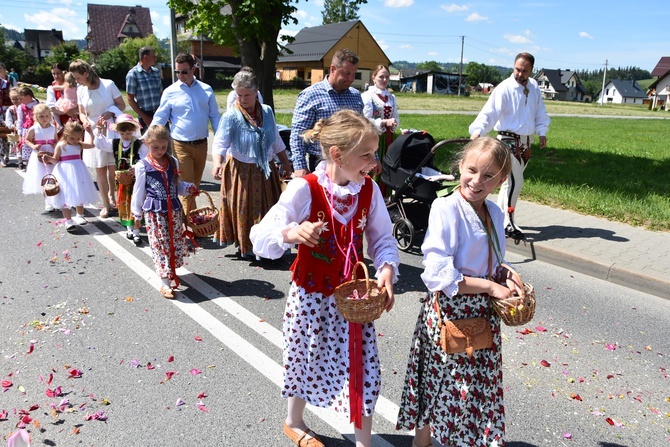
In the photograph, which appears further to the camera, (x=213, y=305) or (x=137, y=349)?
(x=213, y=305)

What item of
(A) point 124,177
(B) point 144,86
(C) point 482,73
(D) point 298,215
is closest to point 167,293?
(A) point 124,177

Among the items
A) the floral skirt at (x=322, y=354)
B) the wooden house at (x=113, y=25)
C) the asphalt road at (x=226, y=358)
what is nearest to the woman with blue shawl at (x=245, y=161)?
the asphalt road at (x=226, y=358)

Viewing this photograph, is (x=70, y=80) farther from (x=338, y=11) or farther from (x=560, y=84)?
(x=560, y=84)

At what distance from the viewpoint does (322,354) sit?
9.74ft

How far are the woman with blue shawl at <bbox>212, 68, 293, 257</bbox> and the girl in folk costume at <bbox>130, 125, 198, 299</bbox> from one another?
73 cm

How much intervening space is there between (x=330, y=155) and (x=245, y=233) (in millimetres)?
3729

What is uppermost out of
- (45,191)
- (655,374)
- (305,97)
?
(305,97)

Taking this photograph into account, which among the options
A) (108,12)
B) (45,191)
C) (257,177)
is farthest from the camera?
(108,12)

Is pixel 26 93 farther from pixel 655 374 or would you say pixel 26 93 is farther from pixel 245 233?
pixel 655 374

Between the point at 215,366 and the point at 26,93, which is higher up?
the point at 26,93

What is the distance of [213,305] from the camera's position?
526 centimetres

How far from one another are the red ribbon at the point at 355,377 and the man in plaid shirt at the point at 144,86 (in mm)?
7076

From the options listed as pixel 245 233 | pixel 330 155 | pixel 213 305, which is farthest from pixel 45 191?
pixel 330 155

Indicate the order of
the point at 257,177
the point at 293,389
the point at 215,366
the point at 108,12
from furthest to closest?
the point at 108,12, the point at 257,177, the point at 215,366, the point at 293,389
